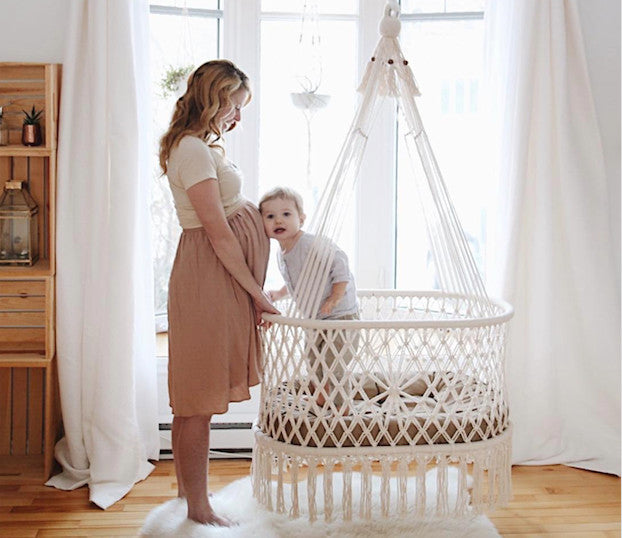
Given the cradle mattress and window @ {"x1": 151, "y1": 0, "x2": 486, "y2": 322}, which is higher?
window @ {"x1": 151, "y1": 0, "x2": 486, "y2": 322}

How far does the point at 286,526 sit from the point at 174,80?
174 cm

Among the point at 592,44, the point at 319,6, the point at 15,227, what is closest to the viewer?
the point at 15,227

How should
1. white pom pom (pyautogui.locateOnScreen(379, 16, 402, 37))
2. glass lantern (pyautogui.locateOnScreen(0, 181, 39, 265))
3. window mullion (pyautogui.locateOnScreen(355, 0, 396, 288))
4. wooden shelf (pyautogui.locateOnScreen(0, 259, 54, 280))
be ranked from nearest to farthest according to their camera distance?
white pom pom (pyautogui.locateOnScreen(379, 16, 402, 37)) → wooden shelf (pyautogui.locateOnScreen(0, 259, 54, 280)) → glass lantern (pyautogui.locateOnScreen(0, 181, 39, 265)) → window mullion (pyautogui.locateOnScreen(355, 0, 396, 288))

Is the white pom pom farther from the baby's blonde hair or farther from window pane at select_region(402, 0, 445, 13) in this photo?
window pane at select_region(402, 0, 445, 13)

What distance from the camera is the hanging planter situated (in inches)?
139

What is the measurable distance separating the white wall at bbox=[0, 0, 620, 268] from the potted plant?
229mm

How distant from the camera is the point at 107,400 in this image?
3.27m

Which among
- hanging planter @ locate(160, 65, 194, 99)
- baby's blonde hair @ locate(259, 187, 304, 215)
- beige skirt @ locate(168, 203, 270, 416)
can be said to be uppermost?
hanging planter @ locate(160, 65, 194, 99)

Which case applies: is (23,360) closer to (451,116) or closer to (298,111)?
(298,111)

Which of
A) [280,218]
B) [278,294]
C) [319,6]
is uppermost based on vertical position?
[319,6]

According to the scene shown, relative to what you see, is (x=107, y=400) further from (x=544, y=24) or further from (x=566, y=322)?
(x=544, y=24)

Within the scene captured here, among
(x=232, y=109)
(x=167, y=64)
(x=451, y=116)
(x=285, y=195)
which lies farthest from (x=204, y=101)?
(x=451, y=116)

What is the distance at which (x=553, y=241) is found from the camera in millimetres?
3449

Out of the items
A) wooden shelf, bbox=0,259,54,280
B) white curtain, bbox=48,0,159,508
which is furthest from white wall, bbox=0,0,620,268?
wooden shelf, bbox=0,259,54,280
